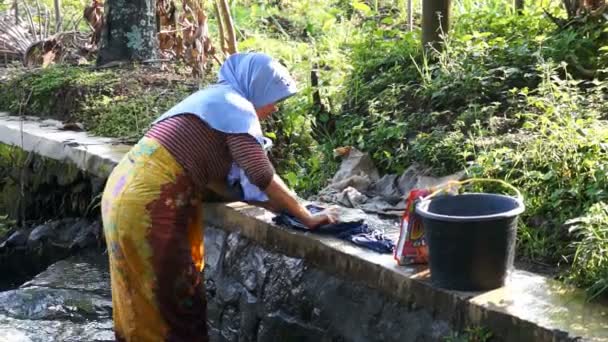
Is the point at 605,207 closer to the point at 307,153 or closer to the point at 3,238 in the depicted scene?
the point at 307,153

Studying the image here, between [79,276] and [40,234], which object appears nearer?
[79,276]

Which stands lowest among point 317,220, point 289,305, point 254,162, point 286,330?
point 286,330

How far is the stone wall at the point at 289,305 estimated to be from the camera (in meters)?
3.73

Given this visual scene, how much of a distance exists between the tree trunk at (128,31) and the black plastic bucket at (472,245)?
19.7 feet

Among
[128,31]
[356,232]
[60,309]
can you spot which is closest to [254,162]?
[356,232]

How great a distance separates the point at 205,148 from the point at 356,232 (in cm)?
88

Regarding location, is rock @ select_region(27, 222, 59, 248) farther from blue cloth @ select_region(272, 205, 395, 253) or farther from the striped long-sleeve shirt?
the striped long-sleeve shirt

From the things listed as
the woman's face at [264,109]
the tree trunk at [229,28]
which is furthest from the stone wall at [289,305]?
the tree trunk at [229,28]

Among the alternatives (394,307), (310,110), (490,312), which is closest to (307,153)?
(310,110)

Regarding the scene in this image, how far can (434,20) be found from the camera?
6230mm

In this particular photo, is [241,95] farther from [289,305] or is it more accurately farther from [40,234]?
[40,234]

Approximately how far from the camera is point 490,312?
324cm

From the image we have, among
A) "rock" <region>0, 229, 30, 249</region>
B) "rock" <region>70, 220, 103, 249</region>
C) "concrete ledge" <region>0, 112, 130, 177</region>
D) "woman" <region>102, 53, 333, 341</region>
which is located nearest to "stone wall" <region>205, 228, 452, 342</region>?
"woman" <region>102, 53, 333, 341</region>

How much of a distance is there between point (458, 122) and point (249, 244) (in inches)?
57.8
